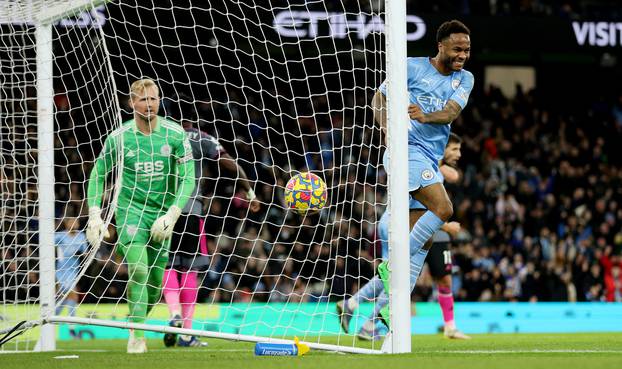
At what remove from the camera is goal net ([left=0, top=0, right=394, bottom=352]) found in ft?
26.3

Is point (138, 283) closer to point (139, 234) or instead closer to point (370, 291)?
point (139, 234)

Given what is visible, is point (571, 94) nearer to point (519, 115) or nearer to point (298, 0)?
point (519, 115)

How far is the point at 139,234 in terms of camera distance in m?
7.60

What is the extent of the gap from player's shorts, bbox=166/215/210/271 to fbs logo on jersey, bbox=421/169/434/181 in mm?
1861

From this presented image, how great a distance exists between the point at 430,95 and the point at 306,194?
123cm

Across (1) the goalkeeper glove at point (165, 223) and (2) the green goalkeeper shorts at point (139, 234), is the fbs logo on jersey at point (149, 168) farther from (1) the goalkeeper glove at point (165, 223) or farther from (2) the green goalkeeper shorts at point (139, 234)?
(1) the goalkeeper glove at point (165, 223)

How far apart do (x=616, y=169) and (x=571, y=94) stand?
283 cm

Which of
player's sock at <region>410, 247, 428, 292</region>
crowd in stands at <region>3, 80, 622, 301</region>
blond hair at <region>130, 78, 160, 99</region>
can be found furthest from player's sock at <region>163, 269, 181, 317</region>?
crowd in stands at <region>3, 80, 622, 301</region>

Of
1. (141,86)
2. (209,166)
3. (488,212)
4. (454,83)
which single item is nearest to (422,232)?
(454,83)

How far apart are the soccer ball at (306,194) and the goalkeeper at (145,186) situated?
86 centimetres

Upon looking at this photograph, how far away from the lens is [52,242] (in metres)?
7.76

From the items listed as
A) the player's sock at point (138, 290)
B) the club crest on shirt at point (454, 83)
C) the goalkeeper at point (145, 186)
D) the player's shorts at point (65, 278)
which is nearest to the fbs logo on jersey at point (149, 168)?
the goalkeeper at point (145, 186)

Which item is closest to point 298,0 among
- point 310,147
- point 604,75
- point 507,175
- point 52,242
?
point 310,147

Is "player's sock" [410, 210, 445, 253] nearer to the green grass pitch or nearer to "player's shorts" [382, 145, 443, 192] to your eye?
"player's shorts" [382, 145, 443, 192]
